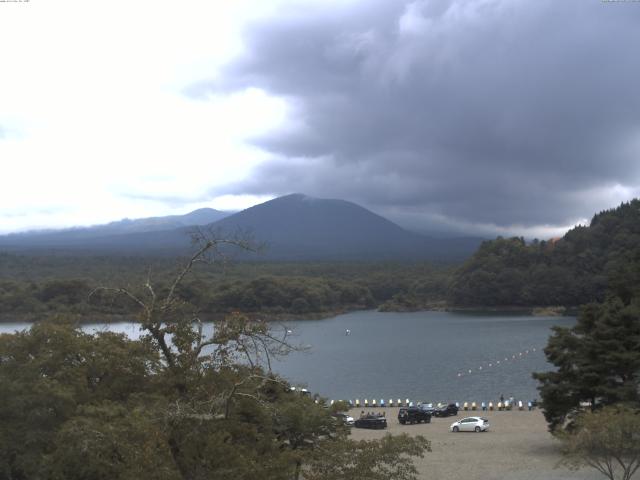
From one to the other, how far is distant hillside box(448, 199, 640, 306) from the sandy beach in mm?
59791

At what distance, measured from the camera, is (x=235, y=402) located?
7988 millimetres

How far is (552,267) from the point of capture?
86.5 m

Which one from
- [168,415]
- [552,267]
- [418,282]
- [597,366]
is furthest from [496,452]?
[418,282]

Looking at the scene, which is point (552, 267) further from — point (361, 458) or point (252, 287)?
point (361, 458)

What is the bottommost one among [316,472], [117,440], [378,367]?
[378,367]

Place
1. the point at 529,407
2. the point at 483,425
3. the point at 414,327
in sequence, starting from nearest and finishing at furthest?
1. the point at 483,425
2. the point at 529,407
3. the point at 414,327

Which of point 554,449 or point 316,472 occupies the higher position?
point 316,472

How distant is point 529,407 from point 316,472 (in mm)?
→ 22429

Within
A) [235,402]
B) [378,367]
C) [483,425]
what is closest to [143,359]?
[235,402]

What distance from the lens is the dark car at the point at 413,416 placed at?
25.8m

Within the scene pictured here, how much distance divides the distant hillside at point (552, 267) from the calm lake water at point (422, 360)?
1281 centimetres

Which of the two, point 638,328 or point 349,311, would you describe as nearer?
point 638,328

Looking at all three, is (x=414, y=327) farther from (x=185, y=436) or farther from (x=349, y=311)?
(x=185, y=436)

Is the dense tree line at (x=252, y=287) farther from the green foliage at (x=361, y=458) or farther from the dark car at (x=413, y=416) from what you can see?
the green foliage at (x=361, y=458)
